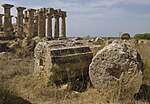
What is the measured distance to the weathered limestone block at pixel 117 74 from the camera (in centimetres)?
589

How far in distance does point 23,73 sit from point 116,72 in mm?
3776

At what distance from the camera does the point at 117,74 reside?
623 centimetres

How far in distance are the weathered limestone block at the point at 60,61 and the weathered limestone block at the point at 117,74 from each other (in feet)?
3.37

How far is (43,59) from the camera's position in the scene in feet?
25.1

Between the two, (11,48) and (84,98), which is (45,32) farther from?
(84,98)

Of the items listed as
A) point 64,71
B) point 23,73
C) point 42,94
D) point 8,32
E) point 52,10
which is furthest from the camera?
point 52,10

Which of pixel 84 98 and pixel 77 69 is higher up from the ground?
pixel 77 69

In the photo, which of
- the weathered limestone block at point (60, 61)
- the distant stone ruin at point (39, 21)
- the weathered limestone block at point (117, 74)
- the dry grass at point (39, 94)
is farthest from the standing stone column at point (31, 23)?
the weathered limestone block at point (117, 74)

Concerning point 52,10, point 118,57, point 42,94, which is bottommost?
point 42,94

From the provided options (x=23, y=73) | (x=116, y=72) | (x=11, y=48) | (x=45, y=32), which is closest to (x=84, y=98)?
(x=116, y=72)

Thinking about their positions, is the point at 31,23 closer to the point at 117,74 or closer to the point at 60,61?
the point at 60,61

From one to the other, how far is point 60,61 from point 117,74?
1761 mm

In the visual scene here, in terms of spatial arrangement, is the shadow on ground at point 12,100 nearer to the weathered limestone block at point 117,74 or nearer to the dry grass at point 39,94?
the dry grass at point 39,94

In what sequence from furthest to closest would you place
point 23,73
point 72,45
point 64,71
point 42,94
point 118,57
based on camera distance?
point 23,73 → point 72,45 → point 64,71 → point 42,94 → point 118,57
